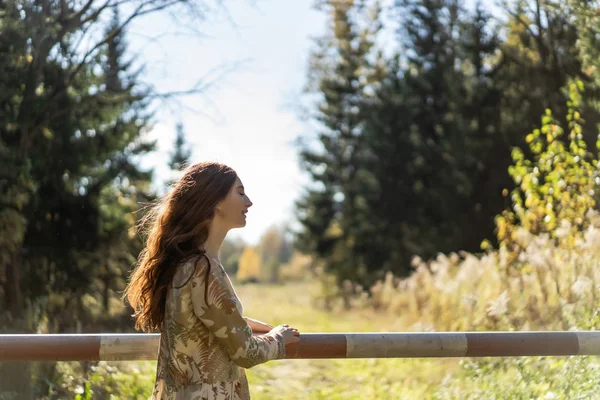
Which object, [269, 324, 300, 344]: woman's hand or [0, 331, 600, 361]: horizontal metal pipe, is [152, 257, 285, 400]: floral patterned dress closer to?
[269, 324, 300, 344]: woman's hand

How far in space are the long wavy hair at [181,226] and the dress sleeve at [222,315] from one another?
9 centimetres

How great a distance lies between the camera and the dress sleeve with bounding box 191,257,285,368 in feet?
8.39

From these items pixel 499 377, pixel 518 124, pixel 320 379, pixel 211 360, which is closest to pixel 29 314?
pixel 320 379

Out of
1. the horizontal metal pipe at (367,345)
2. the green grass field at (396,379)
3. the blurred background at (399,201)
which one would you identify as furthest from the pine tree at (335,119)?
the horizontal metal pipe at (367,345)

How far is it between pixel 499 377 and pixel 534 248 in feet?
7.15

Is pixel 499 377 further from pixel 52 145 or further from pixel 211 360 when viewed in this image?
pixel 52 145

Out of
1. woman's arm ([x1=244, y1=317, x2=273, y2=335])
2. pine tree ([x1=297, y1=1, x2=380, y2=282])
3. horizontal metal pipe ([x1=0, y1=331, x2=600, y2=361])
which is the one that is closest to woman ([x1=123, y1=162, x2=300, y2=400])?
woman's arm ([x1=244, y1=317, x2=273, y2=335])

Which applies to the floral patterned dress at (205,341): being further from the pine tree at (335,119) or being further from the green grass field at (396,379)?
the pine tree at (335,119)

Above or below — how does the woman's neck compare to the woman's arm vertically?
above

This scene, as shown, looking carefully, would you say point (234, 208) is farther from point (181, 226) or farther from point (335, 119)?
point (335, 119)

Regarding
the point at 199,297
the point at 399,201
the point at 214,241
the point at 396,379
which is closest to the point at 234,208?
the point at 214,241

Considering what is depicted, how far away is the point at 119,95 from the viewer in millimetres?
10016

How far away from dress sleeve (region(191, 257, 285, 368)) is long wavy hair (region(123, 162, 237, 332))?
0.31 feet

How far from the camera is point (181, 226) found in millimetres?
2707
